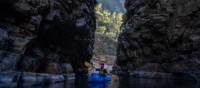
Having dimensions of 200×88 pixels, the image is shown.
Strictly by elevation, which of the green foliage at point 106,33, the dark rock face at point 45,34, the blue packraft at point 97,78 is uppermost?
the green foliage at point 106,33

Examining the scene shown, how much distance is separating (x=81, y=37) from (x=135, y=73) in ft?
64.5

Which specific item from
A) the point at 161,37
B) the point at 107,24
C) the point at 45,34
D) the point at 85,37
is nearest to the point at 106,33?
the point at 107,24

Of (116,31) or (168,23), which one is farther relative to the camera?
(116,31)

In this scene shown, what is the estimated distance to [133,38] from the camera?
194ft

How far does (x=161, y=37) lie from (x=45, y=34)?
97.3 feet

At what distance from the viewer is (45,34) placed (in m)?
33.6

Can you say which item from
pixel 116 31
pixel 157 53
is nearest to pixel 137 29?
pixel 157 53

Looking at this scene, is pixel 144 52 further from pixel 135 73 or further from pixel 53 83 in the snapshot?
pixel 53 83

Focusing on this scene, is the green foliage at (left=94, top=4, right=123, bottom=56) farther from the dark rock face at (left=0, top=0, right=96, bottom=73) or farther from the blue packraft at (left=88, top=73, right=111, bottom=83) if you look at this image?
the blue packraft at (left=88, top=73, right=111, bottom=83)

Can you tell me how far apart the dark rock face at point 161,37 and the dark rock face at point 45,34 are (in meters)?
14.2

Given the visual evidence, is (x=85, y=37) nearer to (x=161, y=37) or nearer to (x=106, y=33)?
(x=161, y=37)

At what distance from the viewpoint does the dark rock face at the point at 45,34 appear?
25734mm

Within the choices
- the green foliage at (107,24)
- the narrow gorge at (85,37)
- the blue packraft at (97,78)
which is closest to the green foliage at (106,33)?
the green foliage at (107,24)

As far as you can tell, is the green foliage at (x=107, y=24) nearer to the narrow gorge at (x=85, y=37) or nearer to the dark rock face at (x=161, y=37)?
the narrow gorge at (x=85, y=37)
